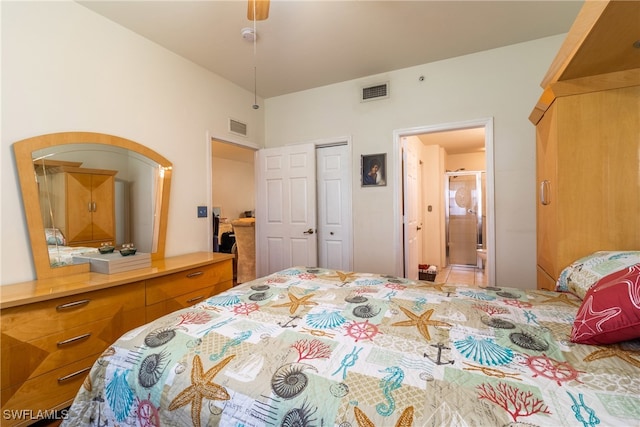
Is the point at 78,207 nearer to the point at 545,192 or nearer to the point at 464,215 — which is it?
the point at 545,192

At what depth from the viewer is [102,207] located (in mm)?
2201

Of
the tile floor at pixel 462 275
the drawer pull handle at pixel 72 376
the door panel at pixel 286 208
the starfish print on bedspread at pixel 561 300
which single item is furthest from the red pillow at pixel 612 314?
the tile floor at pixel 462 275

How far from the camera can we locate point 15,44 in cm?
172

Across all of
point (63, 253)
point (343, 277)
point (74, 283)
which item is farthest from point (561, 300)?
point (63, 253)

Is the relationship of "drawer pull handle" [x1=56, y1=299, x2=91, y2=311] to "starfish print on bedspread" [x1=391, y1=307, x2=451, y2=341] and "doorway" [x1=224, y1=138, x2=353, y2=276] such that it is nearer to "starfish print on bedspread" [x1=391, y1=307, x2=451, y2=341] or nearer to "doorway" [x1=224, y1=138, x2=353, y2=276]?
"starfish print on bedspread" [x1=391, y1=307, x2=451, y2=341]

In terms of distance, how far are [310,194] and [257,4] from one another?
206cm

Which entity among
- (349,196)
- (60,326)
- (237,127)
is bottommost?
(60,326)

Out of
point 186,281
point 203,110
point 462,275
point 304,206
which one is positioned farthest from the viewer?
point 462,275

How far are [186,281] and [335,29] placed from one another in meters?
2.46

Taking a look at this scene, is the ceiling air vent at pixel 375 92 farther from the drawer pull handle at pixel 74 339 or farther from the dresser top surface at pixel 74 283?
the drawer pull handle at pixel 74 339

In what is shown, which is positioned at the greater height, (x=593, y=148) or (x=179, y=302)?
(x=593, y=148)

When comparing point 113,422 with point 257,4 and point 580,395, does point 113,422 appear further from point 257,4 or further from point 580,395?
point 257,4

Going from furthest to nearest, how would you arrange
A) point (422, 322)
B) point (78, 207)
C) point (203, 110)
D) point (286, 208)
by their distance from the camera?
point (286, 208)
point (203, 110)
point (78, 207)
point (422, 322)

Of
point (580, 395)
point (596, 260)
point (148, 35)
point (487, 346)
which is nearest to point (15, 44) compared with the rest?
point (148, 35)
